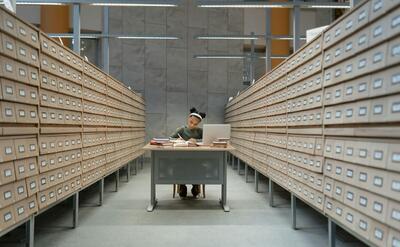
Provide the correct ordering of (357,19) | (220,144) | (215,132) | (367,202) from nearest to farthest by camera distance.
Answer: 1. (367,202)
2. (357,19)
3. (220,144)
4. (215,132)

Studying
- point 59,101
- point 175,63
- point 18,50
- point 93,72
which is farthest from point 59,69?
point 175,63

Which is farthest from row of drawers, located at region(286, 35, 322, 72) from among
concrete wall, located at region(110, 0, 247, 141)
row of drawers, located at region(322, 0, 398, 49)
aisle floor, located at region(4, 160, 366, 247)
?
concrete wall, located at region(110, 0, 247, 141)

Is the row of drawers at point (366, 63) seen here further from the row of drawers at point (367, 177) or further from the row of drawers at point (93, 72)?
the row of drawers at point (93, 72)

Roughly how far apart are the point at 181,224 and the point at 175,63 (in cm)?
753

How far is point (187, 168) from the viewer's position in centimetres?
445

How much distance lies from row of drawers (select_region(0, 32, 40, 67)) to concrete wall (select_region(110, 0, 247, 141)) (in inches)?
309

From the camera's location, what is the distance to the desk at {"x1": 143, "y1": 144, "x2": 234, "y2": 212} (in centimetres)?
443

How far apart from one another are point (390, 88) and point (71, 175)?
2.85 meters

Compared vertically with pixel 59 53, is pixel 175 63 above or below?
above

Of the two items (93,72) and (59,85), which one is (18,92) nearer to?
(59,85)

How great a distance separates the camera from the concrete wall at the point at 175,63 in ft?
33.9

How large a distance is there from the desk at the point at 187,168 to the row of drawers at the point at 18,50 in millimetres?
2162

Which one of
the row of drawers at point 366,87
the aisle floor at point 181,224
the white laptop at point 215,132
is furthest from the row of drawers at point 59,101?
the row of drawers at point 366,87

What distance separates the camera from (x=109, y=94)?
5012mm
